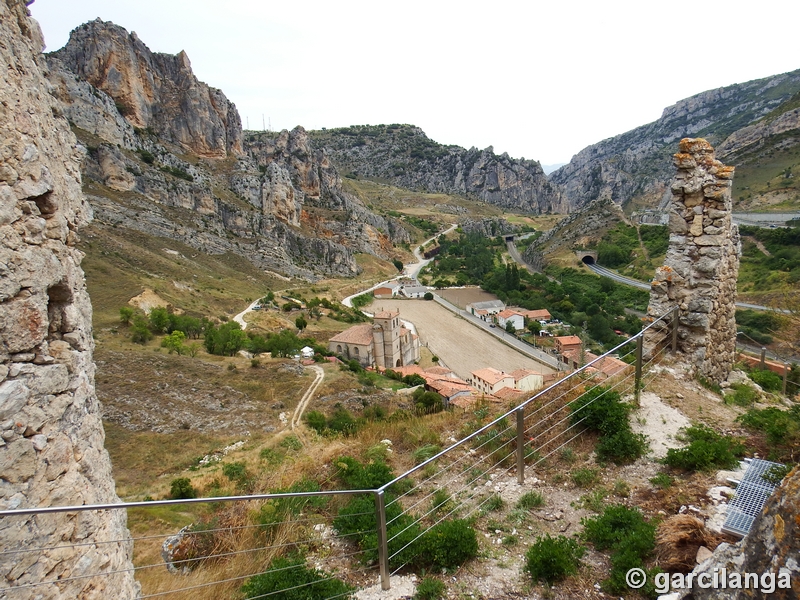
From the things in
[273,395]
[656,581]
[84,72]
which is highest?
[84,72]

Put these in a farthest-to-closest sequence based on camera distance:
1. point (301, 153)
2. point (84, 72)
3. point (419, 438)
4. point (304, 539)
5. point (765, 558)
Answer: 1. point (301, 153)
2. point (84, 72)
3. point (419, 438)
4. point (304, 539)
5. point (765, 558)

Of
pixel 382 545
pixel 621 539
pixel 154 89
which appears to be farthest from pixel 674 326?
pixel 154 89

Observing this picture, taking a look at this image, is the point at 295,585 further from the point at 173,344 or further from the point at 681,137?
the point at 681,137

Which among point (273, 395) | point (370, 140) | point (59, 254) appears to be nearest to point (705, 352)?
point (59, 254)

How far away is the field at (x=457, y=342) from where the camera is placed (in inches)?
1704

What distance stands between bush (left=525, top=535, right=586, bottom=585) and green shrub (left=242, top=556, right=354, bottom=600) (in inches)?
62.1

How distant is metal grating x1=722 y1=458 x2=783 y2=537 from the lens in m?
Result: 3.42

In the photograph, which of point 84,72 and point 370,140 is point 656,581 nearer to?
point 84,72

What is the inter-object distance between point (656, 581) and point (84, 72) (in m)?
95.3

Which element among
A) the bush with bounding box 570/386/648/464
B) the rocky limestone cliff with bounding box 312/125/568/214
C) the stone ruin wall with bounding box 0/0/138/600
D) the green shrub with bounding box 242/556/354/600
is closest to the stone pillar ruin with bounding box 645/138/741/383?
the bush with bounding box 570/386/648/464

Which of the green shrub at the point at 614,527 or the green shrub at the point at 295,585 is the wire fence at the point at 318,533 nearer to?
the green shrub at the point at 295,585

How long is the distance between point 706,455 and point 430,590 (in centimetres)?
339

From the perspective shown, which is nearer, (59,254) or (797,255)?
(59,254)

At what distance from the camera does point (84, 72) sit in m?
70.7
